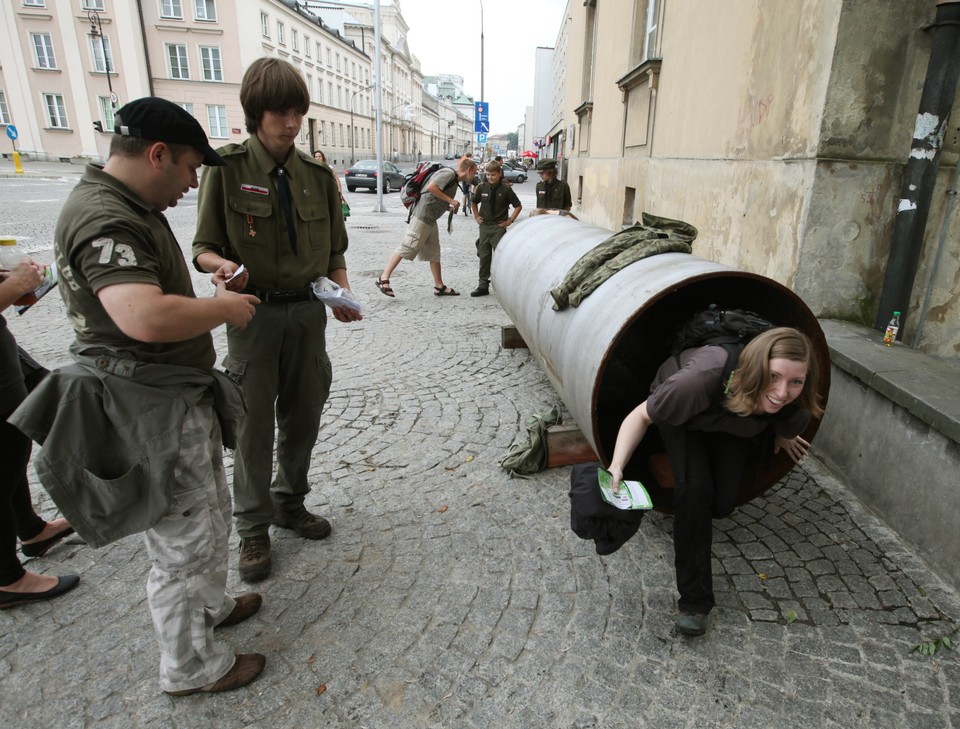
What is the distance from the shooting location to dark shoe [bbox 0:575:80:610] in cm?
252

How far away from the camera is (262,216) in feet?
8.44

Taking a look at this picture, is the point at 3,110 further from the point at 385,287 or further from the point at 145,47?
the point at 385,287

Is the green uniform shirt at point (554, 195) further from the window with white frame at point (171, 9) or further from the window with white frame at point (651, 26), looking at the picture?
the window with white frame at point (171, 9)

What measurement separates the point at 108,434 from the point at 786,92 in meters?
4.62

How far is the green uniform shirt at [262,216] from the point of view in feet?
8.29

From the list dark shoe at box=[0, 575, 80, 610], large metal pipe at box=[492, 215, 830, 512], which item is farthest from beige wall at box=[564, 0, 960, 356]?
dark shoe at box=[0, 575, 80, 610]

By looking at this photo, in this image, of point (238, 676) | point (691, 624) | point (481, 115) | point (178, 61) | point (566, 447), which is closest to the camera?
point (238, 676)

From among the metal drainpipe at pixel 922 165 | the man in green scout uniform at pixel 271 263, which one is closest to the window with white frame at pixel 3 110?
the man in green scout uniform at pixel 271 263

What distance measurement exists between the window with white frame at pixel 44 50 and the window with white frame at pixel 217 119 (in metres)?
9.32

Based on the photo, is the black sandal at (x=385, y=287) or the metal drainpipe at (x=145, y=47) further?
the metal drainpipe at (x=145, y=47)

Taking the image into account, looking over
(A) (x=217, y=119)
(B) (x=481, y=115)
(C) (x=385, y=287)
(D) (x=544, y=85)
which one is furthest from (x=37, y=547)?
(A) (x=217, y=119)

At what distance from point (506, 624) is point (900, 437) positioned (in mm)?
2199

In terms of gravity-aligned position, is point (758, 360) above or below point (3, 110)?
below

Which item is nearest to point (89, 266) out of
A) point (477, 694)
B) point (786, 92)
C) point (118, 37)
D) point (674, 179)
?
point (477, 694)
